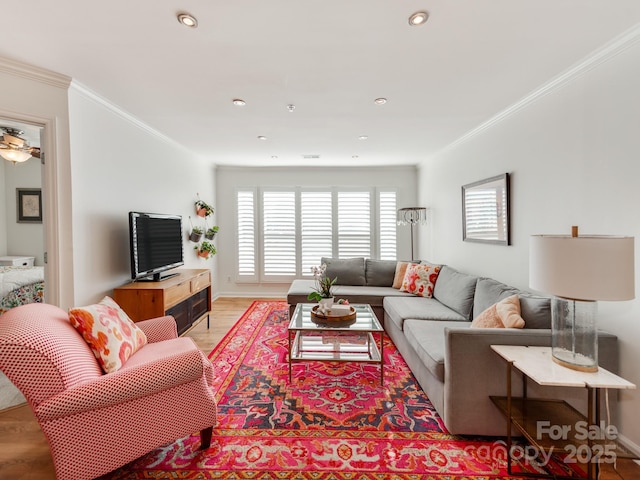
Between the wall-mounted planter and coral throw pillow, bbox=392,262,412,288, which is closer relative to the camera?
coral throw pillow, bbox=392,262,412,288

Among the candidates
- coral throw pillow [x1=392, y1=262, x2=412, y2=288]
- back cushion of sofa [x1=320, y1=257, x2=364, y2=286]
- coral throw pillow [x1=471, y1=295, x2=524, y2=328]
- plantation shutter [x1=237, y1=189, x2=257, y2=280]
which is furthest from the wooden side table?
plantation shutter [x1=237, y1=189, x2=257, y2=280]

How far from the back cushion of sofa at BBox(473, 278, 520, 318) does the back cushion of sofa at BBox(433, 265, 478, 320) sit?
0.10 meters

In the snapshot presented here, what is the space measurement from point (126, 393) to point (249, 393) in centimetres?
117

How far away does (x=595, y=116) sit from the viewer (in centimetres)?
203

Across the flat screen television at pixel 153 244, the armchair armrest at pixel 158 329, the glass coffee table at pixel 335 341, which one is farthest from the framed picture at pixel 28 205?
the glass coffee table at pixel 335 341

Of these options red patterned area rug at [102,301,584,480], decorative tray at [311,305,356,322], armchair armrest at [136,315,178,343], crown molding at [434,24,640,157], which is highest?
crown molding at [434,24,640,157]

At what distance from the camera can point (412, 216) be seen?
527 cm

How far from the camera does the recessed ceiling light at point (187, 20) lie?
1.62 m

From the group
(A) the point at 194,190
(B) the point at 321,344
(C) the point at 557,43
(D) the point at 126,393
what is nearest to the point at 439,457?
(B) the point at 321,344

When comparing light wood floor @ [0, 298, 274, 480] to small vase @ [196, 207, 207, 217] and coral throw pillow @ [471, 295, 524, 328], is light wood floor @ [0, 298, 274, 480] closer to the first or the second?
coral throw pillow @ [471, 295, 524, 328]

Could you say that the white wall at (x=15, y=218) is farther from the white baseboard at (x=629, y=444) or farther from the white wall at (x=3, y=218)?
the white baseboard at (x=629, y=444)

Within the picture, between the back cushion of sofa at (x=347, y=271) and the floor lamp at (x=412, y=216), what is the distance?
3.82 ft

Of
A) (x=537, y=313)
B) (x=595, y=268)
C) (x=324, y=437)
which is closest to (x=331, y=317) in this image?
(x=324, y=437)

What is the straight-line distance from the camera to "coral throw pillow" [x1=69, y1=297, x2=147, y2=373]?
1.71 m
